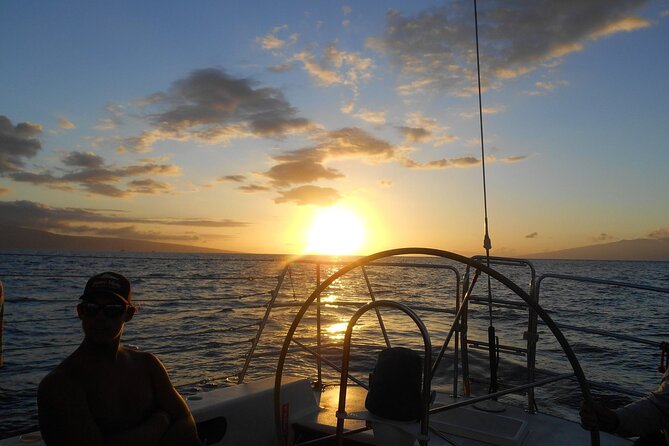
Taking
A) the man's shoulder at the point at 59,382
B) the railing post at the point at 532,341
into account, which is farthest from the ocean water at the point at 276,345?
the man's shoulder at the point at 59,382

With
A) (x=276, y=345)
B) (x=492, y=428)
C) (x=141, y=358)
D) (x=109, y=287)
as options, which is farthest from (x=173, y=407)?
(x=276, y=345)

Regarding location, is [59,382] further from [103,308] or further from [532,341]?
[532,341]

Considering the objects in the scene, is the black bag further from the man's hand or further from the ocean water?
the ocean water

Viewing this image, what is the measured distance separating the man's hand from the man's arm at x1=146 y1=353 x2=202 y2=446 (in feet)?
6.32

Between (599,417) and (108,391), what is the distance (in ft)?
7.48

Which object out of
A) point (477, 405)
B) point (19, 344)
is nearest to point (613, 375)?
point (477, 405)

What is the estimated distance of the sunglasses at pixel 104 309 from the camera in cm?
214

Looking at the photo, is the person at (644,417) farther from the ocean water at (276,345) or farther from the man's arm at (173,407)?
the man's arm at (173,407)

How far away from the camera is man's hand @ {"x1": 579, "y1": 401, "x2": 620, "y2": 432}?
211 cm

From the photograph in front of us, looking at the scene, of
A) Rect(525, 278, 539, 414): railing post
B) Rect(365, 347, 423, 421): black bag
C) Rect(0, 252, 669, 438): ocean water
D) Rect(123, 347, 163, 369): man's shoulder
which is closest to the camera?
Rect(365, 347, 423, 421): black bag

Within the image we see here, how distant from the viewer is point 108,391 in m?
2.22

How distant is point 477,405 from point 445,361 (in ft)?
21.9

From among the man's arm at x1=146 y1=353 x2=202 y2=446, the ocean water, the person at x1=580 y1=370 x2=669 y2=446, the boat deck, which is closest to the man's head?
the man's arm at x1=146 y1=353 x2=202 y2=446

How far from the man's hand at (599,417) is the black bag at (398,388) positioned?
0.78 m
